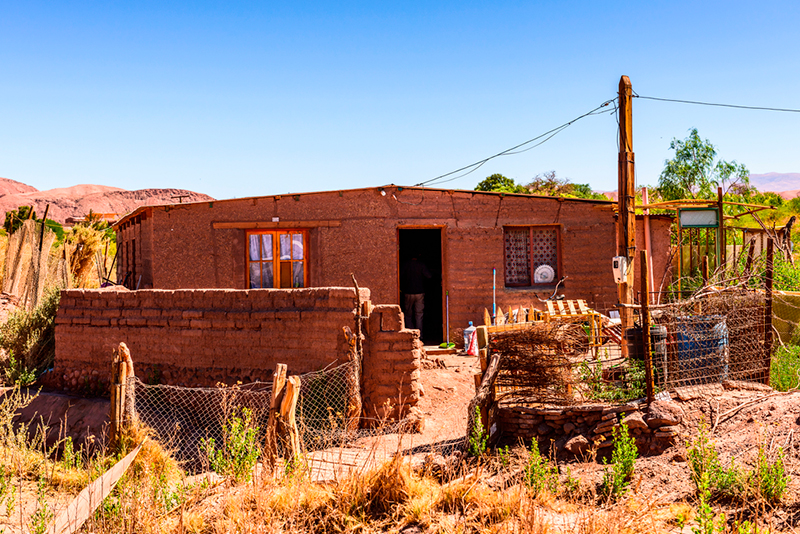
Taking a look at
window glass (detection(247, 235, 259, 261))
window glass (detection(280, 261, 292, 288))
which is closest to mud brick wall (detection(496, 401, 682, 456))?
window glass (detection(280, 261, 292, 288))

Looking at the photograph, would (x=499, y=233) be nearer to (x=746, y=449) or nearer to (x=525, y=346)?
A: (x=525, y=346)

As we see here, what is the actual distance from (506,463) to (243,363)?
391 cm

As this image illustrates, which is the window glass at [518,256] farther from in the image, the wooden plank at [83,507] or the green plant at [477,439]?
the wooden plank at [83,507]

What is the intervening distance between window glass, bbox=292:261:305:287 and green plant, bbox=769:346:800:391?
27.7 feet

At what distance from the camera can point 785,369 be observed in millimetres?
7766

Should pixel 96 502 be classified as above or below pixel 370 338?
below

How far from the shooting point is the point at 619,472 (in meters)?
5.00

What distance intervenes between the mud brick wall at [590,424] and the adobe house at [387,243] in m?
6.08

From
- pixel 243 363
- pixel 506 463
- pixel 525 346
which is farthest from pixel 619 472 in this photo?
pixel 243 363

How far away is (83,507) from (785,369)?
8.11 m

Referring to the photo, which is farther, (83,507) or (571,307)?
(571,307)

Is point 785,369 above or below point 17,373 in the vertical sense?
above

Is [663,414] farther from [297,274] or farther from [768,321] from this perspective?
[297,274]

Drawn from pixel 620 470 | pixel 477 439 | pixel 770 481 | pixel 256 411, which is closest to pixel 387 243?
pixel 256 411
